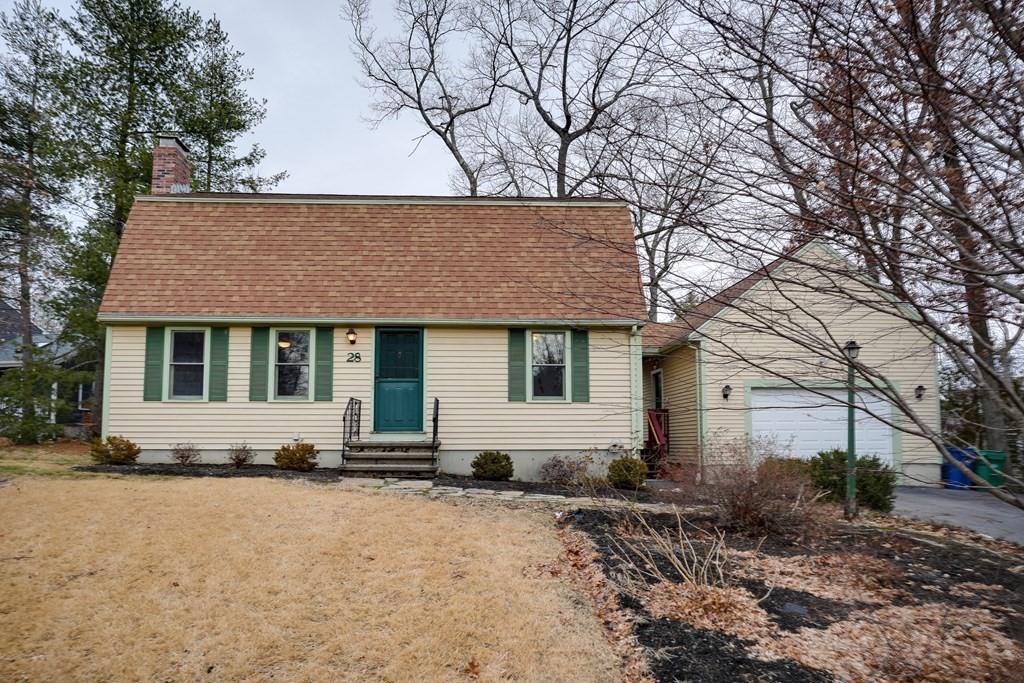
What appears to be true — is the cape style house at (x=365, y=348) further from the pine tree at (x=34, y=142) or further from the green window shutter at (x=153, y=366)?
the pine tree at (x=34, y=142)

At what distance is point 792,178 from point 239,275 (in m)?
11.5

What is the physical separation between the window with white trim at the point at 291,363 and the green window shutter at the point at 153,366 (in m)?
2.04

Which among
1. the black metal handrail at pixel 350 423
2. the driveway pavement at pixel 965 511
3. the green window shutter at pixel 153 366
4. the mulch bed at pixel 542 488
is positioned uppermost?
the green window shutter at pixel 153 366

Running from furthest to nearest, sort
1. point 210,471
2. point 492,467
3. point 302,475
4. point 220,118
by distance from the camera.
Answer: point 220,118 → point 492,467 → point 210,471 → point 302,475

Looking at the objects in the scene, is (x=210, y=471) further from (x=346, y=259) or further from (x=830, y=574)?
(x=830, y=574)

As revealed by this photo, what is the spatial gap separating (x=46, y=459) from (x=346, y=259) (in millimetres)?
6983

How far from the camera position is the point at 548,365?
41.7 feet

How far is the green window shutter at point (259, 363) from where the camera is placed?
12.2 m

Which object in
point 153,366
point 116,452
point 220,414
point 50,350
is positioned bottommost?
point 116,452

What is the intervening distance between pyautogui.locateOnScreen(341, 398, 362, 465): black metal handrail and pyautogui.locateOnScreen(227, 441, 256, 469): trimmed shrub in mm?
1645

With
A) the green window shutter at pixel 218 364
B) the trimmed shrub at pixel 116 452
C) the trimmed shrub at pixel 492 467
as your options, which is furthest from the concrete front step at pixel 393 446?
the trimmed shrub at pixel 116 452

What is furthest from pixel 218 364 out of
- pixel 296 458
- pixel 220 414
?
pixel 296 458

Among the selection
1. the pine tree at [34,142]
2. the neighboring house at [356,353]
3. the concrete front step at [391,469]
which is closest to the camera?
the concrete front step at [391,469]

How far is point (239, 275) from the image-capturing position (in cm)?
1263
